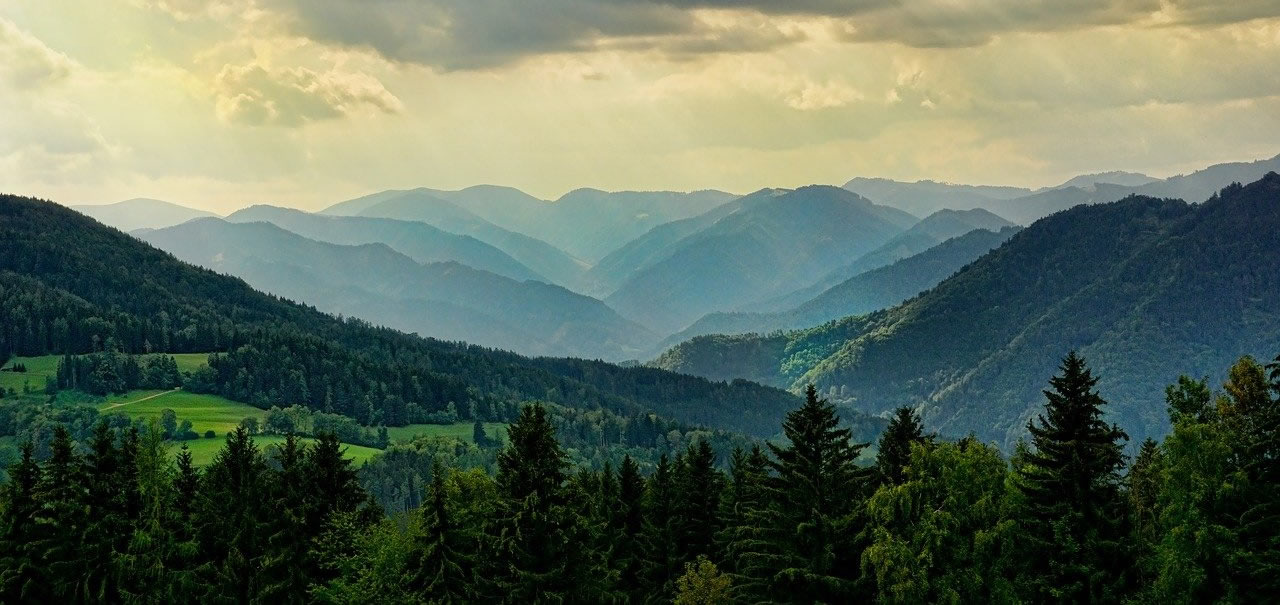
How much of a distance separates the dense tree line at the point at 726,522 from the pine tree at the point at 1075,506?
0.10 m

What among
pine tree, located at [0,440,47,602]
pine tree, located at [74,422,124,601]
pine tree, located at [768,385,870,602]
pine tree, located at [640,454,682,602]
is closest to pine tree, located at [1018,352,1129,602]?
pine tree, located at [768,385,870,602]

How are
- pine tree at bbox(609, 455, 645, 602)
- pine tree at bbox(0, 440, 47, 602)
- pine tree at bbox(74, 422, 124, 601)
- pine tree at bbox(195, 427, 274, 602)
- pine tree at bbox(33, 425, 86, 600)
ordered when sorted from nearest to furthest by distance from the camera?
pine tree at bbox(0, 440, 47, 602)
pine tree at bbox(33, 425, 86, 600)
pine tree at bbox(74, 422, 124, 601)
pine tree at bbox(195, 427, 274, 602)
pine tree at bbox(609, 455, 645, 602)

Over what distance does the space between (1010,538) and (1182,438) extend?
29.2 feet

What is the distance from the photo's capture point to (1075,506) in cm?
5853

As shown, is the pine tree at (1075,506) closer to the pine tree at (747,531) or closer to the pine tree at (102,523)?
the pine tree at (747,531)

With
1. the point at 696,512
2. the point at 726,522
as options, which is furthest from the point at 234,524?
the point at 726,522

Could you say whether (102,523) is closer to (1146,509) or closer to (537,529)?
(537,529)

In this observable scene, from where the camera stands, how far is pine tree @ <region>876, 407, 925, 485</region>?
69.8 metres

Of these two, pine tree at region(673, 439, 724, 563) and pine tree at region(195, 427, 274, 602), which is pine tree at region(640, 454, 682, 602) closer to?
pine tree at region(673, 439, 724, 563)

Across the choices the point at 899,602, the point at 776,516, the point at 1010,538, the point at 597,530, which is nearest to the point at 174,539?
the point at 597,530

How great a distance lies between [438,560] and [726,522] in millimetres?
20166

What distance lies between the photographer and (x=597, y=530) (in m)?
72.0

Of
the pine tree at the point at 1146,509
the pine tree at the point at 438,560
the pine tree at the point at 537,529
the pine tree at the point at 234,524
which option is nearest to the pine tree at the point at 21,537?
the pine tree at the point at 234,524

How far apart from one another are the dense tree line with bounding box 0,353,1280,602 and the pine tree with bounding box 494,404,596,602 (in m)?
0.12
